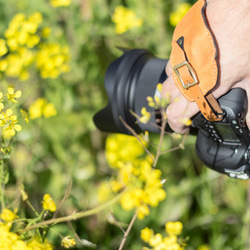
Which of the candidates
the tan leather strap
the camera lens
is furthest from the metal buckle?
the camera lens

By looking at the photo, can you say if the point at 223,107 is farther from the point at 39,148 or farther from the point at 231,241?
the point at 39,148

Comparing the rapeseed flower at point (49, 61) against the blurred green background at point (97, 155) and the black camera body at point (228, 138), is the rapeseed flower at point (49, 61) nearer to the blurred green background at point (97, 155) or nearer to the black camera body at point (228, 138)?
the blurred green background at point (97, 155)

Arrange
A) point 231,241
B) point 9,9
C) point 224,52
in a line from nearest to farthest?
1. point 224,52
2. point 231,241
3. point 9,9

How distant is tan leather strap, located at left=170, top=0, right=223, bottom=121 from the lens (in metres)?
0.67

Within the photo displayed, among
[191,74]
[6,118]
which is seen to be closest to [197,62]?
[191,74]

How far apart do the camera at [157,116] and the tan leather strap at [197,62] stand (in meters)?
0.03

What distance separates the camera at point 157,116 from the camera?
718mm

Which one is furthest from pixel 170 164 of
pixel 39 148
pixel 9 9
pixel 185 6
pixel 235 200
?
pixel 9 9

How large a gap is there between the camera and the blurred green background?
36 centimetres

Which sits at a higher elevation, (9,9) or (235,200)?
(9,9)

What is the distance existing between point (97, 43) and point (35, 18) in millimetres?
273

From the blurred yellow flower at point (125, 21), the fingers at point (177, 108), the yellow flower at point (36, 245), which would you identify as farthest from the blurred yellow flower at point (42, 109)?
the yellow flower at point (36, 245)

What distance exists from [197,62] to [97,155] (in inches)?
33.9

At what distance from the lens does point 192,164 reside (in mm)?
1389
